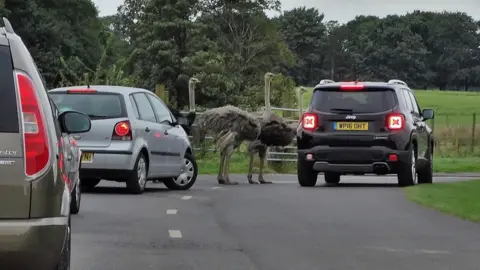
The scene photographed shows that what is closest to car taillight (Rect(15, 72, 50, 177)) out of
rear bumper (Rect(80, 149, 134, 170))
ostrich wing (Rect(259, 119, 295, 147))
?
rear bumper (Rect(80, 149, 134, 170))

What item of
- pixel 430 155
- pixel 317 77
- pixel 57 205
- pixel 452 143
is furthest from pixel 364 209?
pixel 317 77

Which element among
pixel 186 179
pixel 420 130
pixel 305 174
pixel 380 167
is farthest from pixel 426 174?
Answer: pixel 186 179

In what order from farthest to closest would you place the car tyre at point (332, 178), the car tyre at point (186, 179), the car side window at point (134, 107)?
the car tyre at point (332, 178)
the car tyre at point (186, 179)
the car side window at point (134, 107)

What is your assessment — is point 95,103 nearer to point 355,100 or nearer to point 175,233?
point 355,100

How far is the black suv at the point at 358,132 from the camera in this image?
704 inches

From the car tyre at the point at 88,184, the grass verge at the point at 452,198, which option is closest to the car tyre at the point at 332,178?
the grass verge at the point at 452,198

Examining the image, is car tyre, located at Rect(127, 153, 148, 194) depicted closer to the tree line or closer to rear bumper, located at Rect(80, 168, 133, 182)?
rear bumper, located at Rect(80, 168, 133, 182)

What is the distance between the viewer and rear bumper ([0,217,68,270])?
601 cm

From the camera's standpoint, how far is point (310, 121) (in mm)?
18250

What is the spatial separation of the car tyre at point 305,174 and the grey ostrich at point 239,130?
182 cm

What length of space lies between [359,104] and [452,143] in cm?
2224

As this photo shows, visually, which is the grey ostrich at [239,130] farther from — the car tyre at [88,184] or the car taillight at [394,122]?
the car tyre at [88,184]

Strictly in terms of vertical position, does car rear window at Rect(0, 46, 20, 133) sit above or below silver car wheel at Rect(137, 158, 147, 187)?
above

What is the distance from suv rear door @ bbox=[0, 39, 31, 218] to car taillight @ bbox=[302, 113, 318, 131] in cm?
1226
